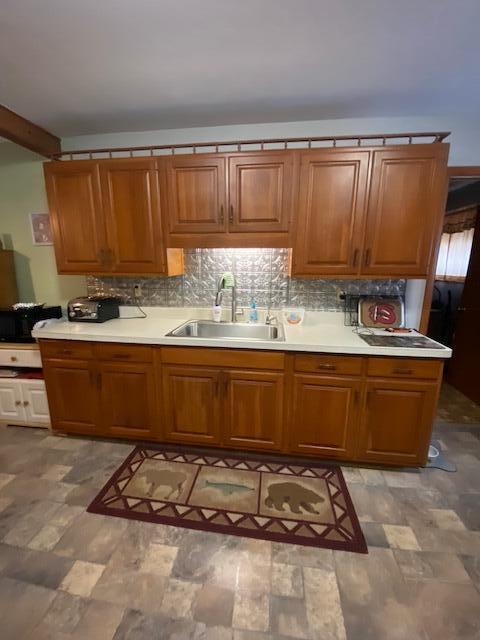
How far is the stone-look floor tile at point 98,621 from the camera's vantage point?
3.60 feet

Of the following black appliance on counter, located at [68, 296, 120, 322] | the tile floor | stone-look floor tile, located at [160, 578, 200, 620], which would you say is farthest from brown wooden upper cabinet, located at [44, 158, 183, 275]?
stone-look floor tile, located at [160, 578, 200, 620]

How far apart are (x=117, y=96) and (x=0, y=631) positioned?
2776 millimetres

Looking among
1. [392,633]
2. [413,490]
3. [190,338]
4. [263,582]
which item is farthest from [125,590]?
[413,490]

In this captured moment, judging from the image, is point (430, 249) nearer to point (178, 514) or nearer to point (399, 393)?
point (399, 393)

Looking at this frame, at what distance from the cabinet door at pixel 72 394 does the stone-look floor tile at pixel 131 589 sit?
3.68ft

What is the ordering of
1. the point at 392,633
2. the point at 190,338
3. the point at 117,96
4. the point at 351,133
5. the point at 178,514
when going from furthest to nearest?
the point at 351,133 → the point at 190,338 → the point at 117,96 → the point at 178,514 → the point at 392,633

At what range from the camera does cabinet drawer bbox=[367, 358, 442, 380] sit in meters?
1.75

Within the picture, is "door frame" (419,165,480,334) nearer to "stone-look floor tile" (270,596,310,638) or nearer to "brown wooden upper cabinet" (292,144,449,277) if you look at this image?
"brown wooden upper cabinet" (292,144,449,277)

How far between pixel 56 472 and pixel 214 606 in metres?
1.39

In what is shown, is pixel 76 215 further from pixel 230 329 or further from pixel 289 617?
pixel 289 617

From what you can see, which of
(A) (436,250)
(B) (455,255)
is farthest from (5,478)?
(B) (455,255)

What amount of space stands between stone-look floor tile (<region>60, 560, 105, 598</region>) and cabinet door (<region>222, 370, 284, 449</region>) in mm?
981

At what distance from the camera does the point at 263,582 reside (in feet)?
4.21

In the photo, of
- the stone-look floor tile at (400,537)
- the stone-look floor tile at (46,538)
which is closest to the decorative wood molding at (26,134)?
the stone-look floor tile at (46,538)
